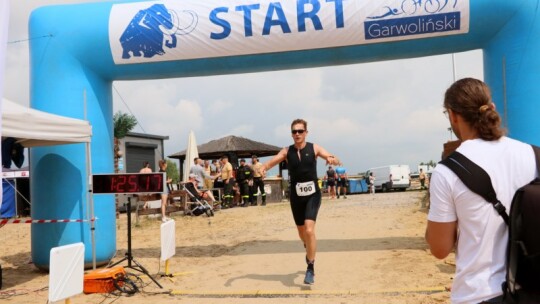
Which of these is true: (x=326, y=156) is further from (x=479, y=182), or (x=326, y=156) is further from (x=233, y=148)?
(x=233, y=148)

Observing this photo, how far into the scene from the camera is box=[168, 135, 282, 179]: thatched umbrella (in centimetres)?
2306

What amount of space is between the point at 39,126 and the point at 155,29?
6.98 feet

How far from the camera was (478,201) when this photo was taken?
1673 mm

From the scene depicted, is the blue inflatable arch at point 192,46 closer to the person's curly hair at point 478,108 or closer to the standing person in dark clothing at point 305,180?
the standing person in dark clothing at point 305,180

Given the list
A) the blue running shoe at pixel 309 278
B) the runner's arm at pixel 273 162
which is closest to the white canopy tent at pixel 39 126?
the runner's arm at pixel 273 162

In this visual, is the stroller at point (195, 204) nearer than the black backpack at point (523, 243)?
→ No

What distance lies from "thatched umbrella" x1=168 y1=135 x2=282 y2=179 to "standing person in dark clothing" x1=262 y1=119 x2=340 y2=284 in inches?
670

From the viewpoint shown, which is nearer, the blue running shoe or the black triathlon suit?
the blue running shoe

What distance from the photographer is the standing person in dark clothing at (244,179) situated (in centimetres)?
1698

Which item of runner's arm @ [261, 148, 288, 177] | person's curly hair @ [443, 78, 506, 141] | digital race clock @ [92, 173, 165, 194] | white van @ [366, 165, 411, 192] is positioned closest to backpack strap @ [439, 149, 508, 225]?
person's curly hair @ [443, 78, 506, 141]

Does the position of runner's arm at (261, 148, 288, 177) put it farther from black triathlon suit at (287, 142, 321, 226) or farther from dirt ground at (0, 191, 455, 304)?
dirt ground at (0, 191, 455, 304)

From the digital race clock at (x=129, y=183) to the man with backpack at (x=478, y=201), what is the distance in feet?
15.9

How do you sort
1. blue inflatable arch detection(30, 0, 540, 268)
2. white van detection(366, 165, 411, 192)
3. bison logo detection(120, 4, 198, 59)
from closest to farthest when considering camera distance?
blue inflatable arch detection(30, 0, 540, 268), bison logo detection(120, 4, 198, 59), white van detection(366, 165, 411, 192)

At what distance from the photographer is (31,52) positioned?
7.24 m
